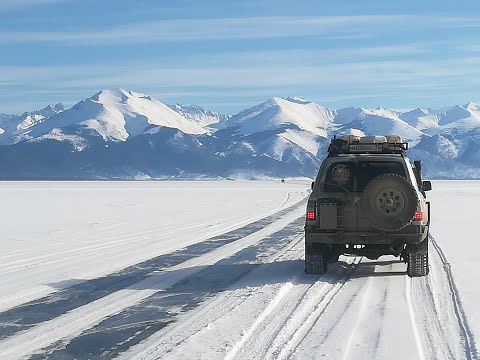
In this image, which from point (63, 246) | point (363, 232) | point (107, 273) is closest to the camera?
point (363, 232)

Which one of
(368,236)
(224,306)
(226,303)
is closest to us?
(224,306)

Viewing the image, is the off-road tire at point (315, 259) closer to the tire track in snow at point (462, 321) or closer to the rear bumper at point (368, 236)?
the rear bumper at point (368, 236)

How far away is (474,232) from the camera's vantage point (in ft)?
69.7

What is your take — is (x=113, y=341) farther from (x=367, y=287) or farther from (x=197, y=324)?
(x=367, y=287)

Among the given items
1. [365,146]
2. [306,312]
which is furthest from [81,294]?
[365,146]

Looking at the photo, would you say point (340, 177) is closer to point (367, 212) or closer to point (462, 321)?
point (367, 212)

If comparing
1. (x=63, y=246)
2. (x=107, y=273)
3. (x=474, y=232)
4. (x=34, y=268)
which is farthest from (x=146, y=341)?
(x=474, y=232)

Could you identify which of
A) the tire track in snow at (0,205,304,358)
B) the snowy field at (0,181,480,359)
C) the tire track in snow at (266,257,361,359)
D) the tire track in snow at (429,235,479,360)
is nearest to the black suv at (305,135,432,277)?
the snowy field at (0,181,480,359)

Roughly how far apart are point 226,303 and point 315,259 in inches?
114

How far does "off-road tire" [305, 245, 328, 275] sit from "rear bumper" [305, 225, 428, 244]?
229 mm

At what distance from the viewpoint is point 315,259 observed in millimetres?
12172

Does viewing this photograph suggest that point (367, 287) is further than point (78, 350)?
Yes

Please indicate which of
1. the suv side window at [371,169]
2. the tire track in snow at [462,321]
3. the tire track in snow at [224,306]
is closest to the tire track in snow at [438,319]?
the tire track in snow at [462,321]

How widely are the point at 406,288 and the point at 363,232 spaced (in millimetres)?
1250
